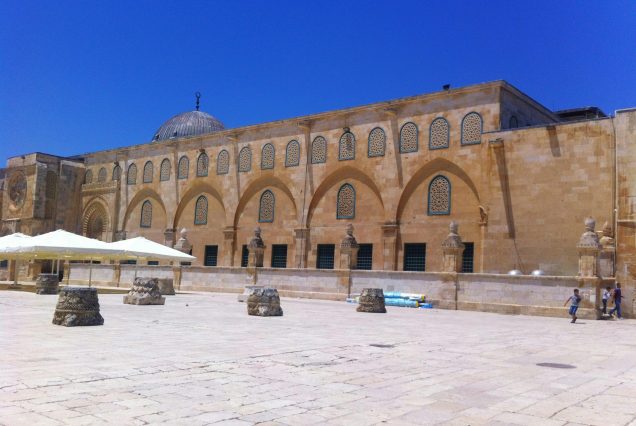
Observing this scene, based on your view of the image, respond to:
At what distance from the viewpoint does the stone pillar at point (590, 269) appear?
605 inches

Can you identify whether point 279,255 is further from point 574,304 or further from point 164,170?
point 574,304

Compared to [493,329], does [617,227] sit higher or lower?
higher

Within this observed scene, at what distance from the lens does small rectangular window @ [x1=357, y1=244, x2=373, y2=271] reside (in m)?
24.2

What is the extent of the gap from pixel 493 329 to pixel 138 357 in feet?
24.5

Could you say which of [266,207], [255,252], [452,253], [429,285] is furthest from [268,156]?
[452,253]

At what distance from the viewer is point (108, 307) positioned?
13.8 metres

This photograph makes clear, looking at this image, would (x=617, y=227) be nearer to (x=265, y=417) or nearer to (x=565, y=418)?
(x=565, y=418)

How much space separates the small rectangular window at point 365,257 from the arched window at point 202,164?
10.5m

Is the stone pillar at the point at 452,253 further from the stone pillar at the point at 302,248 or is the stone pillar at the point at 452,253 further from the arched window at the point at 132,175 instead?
the arched window at the point at 132,175

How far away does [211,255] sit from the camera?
99.5 ft

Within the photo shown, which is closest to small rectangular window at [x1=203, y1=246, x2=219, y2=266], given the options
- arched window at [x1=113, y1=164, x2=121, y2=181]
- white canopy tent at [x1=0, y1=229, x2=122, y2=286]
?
arched window at [x1=113, y1=164, x2=121, y2=181]

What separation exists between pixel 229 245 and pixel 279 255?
3.13m

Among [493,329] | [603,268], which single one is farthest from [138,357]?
[603,268]

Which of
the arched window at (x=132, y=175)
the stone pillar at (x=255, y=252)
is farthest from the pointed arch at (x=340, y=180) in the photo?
the arched window at (x=132, y=175)
